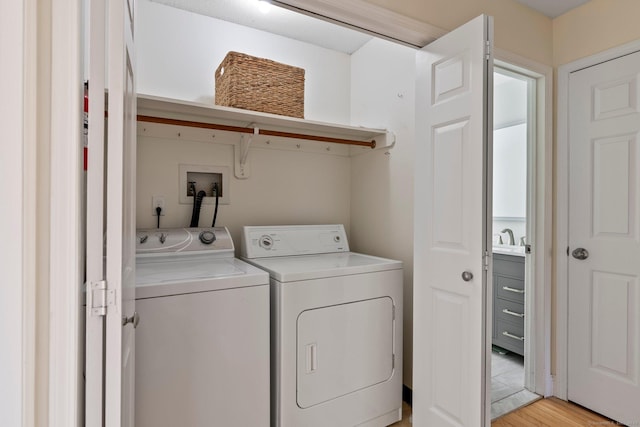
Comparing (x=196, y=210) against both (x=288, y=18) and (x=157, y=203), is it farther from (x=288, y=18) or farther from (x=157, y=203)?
(x=288, y=18)

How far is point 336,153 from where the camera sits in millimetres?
2691

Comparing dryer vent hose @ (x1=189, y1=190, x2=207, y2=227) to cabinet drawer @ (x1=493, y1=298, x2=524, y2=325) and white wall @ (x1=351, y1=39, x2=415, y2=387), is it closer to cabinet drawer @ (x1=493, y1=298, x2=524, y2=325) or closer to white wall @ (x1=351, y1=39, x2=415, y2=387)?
white wall @ (x1=351, y1=39, x2=415, y2=387)

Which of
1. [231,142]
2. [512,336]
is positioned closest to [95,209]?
[231,142]

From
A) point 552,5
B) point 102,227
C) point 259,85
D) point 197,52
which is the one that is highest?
point 552,5

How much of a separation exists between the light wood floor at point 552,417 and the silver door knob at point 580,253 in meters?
0.90

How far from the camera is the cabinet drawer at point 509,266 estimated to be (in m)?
2.64

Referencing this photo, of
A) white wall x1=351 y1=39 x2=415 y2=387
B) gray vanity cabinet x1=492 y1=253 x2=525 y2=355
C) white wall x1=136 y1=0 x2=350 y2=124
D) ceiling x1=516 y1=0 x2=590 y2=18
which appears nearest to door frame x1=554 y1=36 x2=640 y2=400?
ceiling x1=516 y1=0 x2=590 y2=18

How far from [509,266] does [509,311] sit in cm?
36

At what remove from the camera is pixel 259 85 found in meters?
2.03

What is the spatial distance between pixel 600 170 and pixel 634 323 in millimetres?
848

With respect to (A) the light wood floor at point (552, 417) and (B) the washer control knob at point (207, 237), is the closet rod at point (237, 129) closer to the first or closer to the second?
(B) the washer control knob at point (207, 237)
